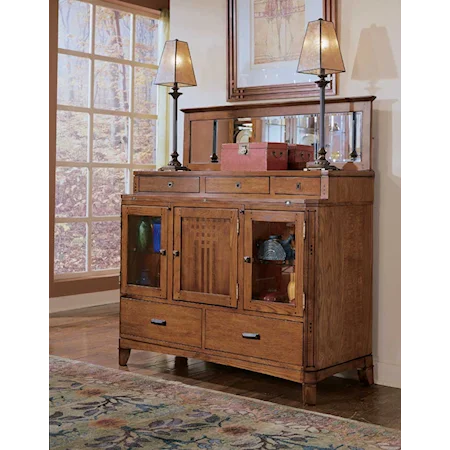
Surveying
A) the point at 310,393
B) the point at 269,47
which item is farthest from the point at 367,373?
the point at 269,47

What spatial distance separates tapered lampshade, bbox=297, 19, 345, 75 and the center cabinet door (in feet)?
2.47

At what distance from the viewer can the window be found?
5.34 m

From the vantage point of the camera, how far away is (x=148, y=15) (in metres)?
5.84

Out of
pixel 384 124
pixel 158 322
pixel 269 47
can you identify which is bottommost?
pixel 158 322

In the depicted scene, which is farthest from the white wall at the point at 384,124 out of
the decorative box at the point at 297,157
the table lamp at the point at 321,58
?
the decorative box at the point at 297,157

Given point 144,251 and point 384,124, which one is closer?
point 384,124

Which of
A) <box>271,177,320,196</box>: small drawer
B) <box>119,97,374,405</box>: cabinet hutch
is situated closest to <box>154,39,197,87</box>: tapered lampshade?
<box>119,97,374,405</box>: cabinet hutch

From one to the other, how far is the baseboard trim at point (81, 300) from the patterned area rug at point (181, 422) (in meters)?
2.03

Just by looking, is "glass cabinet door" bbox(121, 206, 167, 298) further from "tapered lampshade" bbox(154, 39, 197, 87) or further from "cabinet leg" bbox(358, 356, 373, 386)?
"cabinet leg" bbox(358, 356, 373, 386)

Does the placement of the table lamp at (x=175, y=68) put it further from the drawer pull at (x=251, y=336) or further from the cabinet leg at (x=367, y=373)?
the cabinet leg at (x=367, y=373)

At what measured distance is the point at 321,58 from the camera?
3.25 m

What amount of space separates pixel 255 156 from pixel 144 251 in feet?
2.49

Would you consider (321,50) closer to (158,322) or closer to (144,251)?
(144,251)
